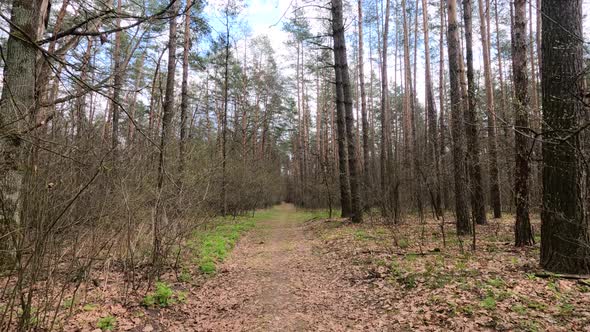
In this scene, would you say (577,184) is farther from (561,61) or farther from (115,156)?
(115,156)

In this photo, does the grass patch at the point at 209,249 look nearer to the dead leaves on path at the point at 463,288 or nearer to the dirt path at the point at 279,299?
the dirt path at the point at 279,299

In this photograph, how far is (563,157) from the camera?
14.2 feet

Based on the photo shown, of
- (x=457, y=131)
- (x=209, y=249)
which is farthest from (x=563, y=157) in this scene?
(x=209, y=249)

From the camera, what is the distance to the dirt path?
166 inches

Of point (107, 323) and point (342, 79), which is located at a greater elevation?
point (342, 79)

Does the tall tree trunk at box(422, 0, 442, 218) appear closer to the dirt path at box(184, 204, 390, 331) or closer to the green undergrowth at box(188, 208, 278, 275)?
the dirt path at box(184, 204, 390, 331)

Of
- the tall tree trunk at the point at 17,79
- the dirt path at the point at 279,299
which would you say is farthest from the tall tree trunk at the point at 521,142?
the tall tree trunk at the point at 17,79

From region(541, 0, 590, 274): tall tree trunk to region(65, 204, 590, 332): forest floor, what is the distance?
457mm

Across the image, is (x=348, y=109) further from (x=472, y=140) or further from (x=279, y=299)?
(x=279, y=299)

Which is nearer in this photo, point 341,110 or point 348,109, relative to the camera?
point 348,109

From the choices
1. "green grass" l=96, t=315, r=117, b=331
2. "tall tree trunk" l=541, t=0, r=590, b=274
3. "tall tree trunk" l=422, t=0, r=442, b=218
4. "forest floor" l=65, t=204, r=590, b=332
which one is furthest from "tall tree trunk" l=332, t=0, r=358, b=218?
"green grass" l=96, t=315, r=117, b=331

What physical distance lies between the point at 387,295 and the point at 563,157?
9.95 ft

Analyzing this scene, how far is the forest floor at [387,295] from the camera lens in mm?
3680

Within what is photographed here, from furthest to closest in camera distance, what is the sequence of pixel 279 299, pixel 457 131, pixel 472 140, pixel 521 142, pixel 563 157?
1. pixel 472 140
2. pixel 457 131
3. pixel 521 142
4. pixel 279 299
5. pixel 563 157
